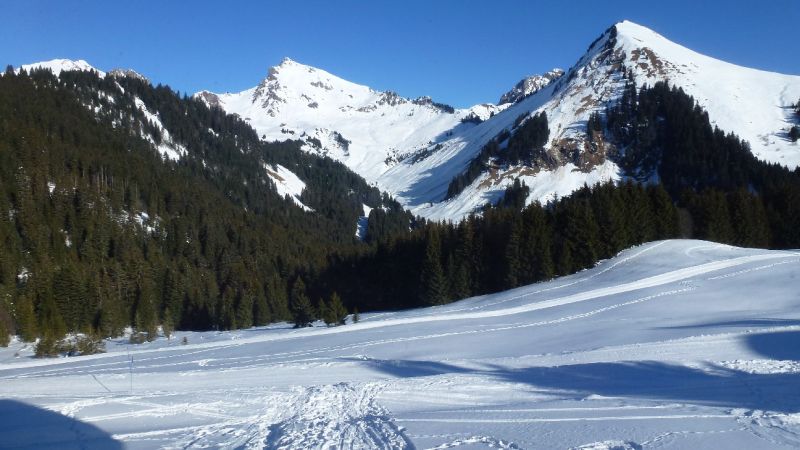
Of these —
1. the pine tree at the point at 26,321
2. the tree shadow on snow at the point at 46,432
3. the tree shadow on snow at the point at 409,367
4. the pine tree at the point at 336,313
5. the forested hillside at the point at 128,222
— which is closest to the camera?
the tree shadow on snow at the point at 46,432

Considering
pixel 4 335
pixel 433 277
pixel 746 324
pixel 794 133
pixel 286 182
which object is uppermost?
pixel 286 182

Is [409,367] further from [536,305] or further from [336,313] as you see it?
[336,313]

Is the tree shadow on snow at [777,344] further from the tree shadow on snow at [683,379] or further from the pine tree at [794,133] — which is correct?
the pine tree at [794,133]

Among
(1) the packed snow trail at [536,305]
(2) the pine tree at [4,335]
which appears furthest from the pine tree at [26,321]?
(1) the packed snow trail at [536,305]

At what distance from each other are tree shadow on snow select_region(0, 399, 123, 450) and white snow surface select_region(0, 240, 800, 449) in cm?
6

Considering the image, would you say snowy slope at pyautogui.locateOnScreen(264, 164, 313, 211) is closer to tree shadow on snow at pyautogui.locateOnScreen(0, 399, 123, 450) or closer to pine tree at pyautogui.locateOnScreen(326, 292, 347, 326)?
pine tree at pyautogui.locateOnScreen(326, 292, 347, 326)

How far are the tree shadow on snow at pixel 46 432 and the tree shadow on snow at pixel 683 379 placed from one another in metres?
8.36

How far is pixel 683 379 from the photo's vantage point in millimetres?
12406

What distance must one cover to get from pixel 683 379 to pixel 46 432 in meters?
Answer: 14.3

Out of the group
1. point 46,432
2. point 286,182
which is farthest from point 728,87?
point 46,432

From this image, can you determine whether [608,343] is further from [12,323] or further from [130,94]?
[130,94]

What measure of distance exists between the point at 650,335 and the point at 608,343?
1.79m

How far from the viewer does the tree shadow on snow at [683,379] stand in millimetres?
10312

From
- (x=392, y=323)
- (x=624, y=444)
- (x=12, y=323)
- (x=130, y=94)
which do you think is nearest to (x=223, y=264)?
(x=12, y=323)
